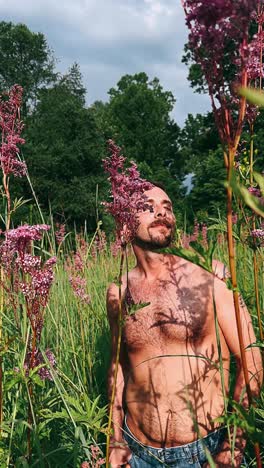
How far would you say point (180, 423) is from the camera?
8.12 feet

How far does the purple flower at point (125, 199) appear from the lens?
178 cm

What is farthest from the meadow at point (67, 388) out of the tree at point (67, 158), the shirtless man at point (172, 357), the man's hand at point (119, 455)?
the tree at point (67, 158)

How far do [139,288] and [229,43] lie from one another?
1646mm

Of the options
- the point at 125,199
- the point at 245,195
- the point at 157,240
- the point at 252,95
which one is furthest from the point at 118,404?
the point at 252,95

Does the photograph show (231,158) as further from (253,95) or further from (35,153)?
(35,153)

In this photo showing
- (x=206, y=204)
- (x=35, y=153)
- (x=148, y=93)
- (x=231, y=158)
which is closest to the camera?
(x=231, y=158)

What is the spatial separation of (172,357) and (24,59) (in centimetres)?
3555

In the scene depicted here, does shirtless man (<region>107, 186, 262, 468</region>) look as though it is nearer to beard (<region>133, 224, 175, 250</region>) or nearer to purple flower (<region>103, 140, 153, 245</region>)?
beard (<region>133, 224, 175, 250</region>)

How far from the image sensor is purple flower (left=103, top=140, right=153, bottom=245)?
1.78 metres

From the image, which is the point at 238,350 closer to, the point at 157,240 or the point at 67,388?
the point at 157,240

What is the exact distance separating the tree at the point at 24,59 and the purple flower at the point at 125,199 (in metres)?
33.0

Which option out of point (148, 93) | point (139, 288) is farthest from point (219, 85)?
point (148, 93)

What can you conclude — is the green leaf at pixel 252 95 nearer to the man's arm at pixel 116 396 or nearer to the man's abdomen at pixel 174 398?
Result: the man's abdomen at pixel 174 398

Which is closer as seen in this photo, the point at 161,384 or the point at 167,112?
the point at 161,384
